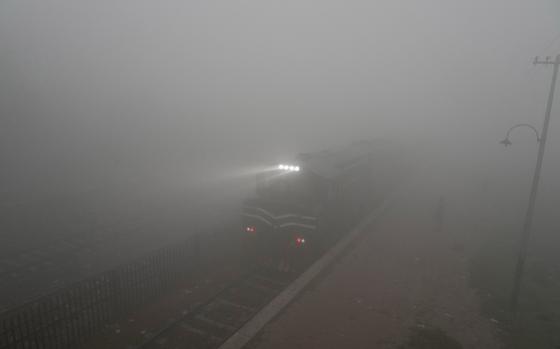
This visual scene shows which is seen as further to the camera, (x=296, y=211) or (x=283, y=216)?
(x=296, y=211)

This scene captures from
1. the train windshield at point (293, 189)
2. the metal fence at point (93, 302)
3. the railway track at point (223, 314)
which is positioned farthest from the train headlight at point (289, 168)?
the metal fence at point (93, 302)

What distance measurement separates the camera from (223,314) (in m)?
9.80

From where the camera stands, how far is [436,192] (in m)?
26.9

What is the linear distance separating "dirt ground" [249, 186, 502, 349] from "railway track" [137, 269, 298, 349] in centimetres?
119

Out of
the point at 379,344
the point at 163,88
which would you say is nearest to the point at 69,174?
the point at 379,344

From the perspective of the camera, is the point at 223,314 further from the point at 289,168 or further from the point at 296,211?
the point at 289,168

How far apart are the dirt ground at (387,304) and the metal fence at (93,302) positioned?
420 centimetres

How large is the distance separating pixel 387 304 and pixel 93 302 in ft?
27.1

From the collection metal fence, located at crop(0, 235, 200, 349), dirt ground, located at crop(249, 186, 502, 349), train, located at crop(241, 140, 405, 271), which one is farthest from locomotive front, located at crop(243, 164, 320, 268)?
metal fence, located at crop(0, 235, 200, 349)

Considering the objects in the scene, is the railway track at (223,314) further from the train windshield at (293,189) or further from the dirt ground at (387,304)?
the train windshield at (293,189)

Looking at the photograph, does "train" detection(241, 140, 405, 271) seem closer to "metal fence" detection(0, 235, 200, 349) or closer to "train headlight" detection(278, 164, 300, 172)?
"train headlight" detection(278, 164, 300, 172)

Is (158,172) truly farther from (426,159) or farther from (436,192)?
(426,159)

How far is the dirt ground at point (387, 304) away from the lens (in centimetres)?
844

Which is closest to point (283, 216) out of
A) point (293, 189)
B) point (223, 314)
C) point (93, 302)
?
point (293, 189)
